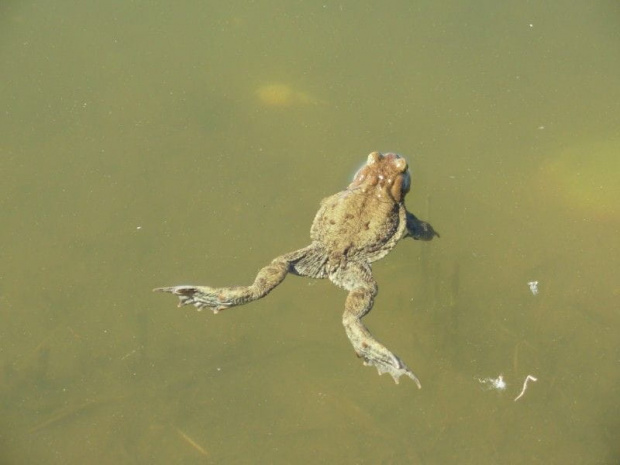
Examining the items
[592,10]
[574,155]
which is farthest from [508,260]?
[592,10]

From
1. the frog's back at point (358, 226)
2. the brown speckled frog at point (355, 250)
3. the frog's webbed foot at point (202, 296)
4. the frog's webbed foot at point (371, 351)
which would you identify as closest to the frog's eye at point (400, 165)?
the brown speckled frog at point (355, 250)

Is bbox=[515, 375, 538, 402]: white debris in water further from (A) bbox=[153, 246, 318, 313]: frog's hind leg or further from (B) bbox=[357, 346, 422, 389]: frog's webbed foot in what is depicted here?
(A) bbox=[153, 246, 318, 313]: frog's hind leg

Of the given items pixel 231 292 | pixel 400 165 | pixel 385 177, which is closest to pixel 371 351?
pixel 231 292

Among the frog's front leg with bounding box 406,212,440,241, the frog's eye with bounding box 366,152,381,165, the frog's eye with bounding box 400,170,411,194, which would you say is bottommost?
the frog's front leg with bounding box 406,212,440,241

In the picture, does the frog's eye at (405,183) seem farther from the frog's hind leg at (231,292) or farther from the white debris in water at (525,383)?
the white debris in water at (525,383)

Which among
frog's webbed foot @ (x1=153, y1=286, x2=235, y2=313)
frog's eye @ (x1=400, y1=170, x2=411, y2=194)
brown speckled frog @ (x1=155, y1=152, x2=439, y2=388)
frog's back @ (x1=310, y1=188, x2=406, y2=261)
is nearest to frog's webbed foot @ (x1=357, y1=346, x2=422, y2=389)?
brown speckled frog @ (x1=155, y1=152, x2=439, y2=388)

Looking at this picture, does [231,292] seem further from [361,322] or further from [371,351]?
[371,351]

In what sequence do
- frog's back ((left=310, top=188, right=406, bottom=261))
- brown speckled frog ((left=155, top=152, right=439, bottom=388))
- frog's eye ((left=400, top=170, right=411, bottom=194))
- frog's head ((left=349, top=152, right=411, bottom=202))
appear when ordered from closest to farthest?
brown speckled frog ((left=155, top=152, right=439, bottom=388)) < frog's back ((left=310, top=188, right=406, bottom=261)) < frog's head ((left=349, top=152, right=411, bottom=202)) < frog's eye ((left=400, top=170, right=411, bottom=194))
